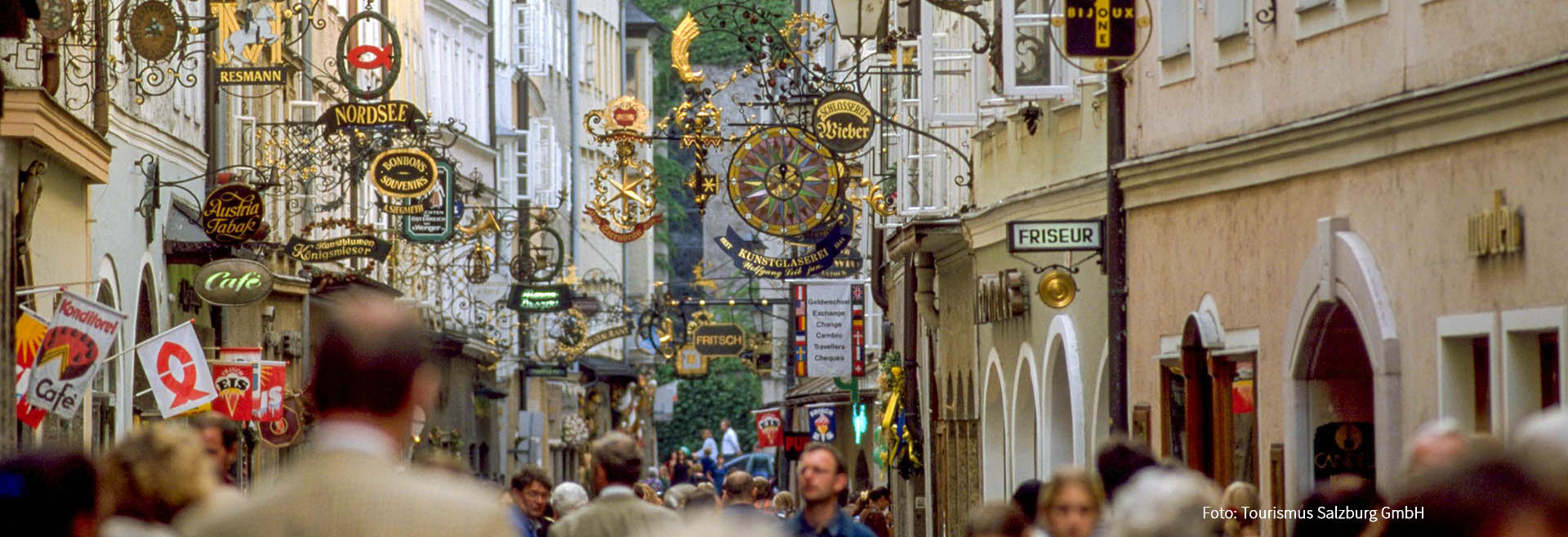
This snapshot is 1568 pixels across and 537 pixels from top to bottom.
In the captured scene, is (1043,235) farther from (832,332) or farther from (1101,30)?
(832,332)

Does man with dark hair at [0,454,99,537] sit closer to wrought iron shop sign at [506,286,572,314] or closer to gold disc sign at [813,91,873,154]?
gold disc sign at [813,91,873,154]

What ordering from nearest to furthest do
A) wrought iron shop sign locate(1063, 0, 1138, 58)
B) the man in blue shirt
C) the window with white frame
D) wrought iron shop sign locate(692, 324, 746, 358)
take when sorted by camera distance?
the man in blue shirt, wrought iron shop sign locate(1063, 0, 1138, 58), the window with white frame, wrought iron shop sign locate(692, 324, 746, 358)

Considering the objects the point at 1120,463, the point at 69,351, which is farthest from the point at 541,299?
the point at 1120,463

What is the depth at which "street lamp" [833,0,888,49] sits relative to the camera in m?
22.9

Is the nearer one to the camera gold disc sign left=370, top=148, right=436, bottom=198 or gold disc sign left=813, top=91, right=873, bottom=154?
gold disc sign left=813, top=91, right=873, bottom=154

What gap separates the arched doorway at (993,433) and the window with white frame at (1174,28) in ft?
25.1

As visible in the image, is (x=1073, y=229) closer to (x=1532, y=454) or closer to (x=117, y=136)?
(x=117, y=136)

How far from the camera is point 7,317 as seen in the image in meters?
17.5

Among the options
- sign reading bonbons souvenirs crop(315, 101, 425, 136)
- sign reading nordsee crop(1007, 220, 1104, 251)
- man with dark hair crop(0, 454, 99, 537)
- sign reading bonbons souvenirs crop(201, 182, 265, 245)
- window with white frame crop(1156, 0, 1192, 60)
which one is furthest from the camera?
sign reading bonbons souvenirs crop(315, 101, 425, 136)

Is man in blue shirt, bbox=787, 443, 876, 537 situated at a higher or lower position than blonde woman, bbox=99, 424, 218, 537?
lower

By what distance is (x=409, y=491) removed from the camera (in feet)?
15.1

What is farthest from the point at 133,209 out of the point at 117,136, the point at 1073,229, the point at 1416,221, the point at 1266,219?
the point at 1416,221

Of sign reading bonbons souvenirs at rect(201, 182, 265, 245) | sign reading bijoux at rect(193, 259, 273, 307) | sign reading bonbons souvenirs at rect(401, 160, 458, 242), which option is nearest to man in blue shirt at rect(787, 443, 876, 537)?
sign reading bonbons souvenirs at rect(201, 182, 265, 245)

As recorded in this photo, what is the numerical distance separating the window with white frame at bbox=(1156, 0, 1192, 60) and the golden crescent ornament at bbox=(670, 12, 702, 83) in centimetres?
841
